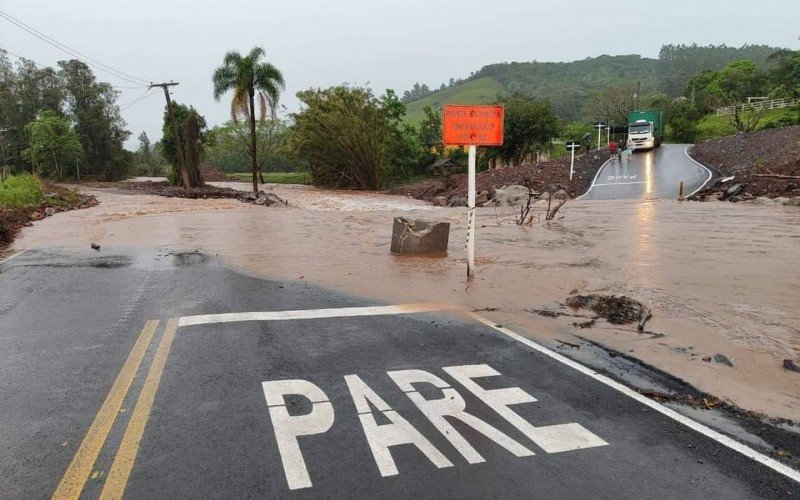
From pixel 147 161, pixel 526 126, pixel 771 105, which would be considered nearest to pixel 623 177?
pixel 526 126

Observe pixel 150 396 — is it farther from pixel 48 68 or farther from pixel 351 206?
pixel 48 68

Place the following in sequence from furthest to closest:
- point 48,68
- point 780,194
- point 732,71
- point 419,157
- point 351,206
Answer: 1. point 732,71
2. point 48,68
3. point 419,157
4. point 351,206
5. point 780,194

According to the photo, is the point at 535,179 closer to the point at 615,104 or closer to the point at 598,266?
the point at 598,266

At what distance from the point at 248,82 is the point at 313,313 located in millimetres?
33291

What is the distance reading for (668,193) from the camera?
88.4 feet

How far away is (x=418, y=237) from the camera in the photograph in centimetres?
1217

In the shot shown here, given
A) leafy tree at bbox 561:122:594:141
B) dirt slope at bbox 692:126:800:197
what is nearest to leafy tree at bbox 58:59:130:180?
leafy tree at bbox 561:122:594:141

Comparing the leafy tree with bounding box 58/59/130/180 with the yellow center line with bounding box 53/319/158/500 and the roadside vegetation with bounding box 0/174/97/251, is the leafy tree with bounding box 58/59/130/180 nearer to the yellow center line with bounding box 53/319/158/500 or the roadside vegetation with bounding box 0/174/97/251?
the roadside vegetation with bounding box 0/174/97/251

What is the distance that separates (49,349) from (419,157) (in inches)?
2092

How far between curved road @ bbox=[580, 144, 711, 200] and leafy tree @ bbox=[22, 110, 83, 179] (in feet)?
169

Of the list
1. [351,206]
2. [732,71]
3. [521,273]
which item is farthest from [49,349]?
[732,71]

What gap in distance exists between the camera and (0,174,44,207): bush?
781 inches

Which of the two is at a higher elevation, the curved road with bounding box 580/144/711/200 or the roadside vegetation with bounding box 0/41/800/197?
the roadside vegetation with bounding box 0/41/800/197

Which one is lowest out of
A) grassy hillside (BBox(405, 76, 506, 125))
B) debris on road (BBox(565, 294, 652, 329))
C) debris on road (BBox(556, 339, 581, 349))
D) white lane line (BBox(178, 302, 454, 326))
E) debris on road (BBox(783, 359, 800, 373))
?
debris on road (BBox(783, 359, 800, 373))
